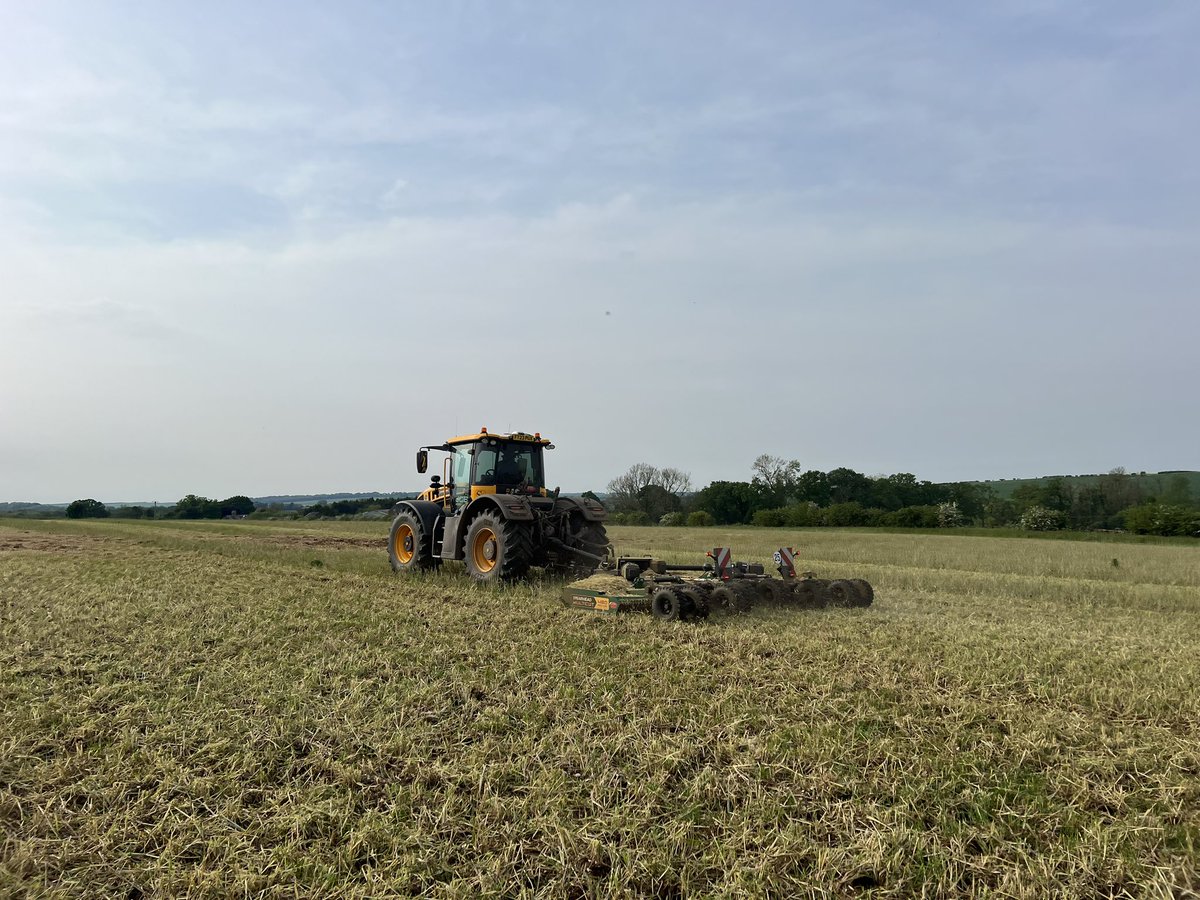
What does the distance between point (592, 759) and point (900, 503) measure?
218 feet

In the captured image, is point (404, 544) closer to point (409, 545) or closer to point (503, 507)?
point (409, 545)

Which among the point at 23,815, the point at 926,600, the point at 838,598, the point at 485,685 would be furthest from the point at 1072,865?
the point at 926,600

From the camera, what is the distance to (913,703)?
4.67 meters

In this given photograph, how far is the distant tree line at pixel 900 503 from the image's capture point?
4156 cm

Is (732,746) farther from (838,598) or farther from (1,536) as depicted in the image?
(1,536)

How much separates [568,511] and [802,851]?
8.29 meters

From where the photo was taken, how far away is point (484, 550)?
35.8 ft

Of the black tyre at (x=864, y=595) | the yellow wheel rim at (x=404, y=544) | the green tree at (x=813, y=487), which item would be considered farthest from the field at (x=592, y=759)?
the green tree at (x=813, y=487)

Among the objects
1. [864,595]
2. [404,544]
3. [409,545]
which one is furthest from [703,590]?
[404,544]

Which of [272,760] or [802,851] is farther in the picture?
[272,760]

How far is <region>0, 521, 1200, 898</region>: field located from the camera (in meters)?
2.87

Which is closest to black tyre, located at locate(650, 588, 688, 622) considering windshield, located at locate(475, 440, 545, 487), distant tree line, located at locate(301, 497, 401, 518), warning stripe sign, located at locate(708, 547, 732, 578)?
warning stripe sign, located at locate(708, 547, 732, 578)

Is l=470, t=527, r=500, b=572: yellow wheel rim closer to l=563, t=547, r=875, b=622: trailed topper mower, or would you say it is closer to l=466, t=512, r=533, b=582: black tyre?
l=466, t=512, r=533, b=582: black tyre

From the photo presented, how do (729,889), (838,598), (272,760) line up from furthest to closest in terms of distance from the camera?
1. (838,598)
2. (272,760)
3. (729,889)
